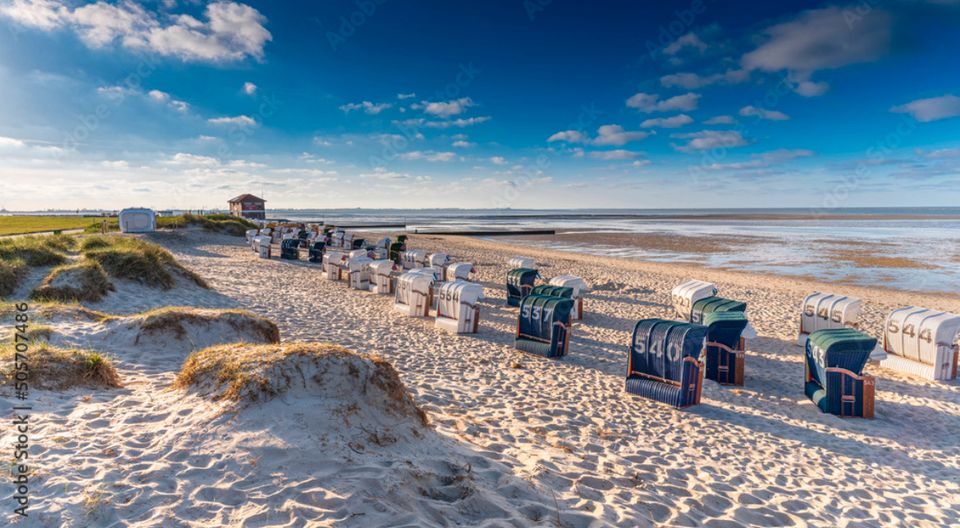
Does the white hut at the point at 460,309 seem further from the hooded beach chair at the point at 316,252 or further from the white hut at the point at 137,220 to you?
the white hut at the point at 137,220

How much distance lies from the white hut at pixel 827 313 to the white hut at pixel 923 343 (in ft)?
3.27

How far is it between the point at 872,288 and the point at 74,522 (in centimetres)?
2736

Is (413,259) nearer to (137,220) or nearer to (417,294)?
(417,294)

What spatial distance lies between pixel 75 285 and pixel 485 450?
12.0 metres

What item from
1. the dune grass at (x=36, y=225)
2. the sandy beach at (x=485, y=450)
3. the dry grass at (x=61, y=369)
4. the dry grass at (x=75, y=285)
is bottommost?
the sandy beach at (x=485, y=450)

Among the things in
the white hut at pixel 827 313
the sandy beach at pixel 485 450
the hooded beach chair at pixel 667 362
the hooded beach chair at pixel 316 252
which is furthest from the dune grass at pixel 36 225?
the white hut at pixel 827 313

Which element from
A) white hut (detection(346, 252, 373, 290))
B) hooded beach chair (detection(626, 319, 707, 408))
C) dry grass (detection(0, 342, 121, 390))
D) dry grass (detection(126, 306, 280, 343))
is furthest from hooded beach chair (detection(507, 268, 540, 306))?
dry grass (detection(0, 342, 121, 390))

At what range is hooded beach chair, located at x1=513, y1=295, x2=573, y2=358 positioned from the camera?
34.8 feet

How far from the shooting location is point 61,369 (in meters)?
5.98

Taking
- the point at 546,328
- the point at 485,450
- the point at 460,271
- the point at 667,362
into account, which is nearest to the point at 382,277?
the point at 460,271

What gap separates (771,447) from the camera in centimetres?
664

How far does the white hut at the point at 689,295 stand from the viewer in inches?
524

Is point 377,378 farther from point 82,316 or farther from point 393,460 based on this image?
point 82,316

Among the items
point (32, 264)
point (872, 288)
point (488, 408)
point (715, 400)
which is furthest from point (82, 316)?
point (872, 288)
